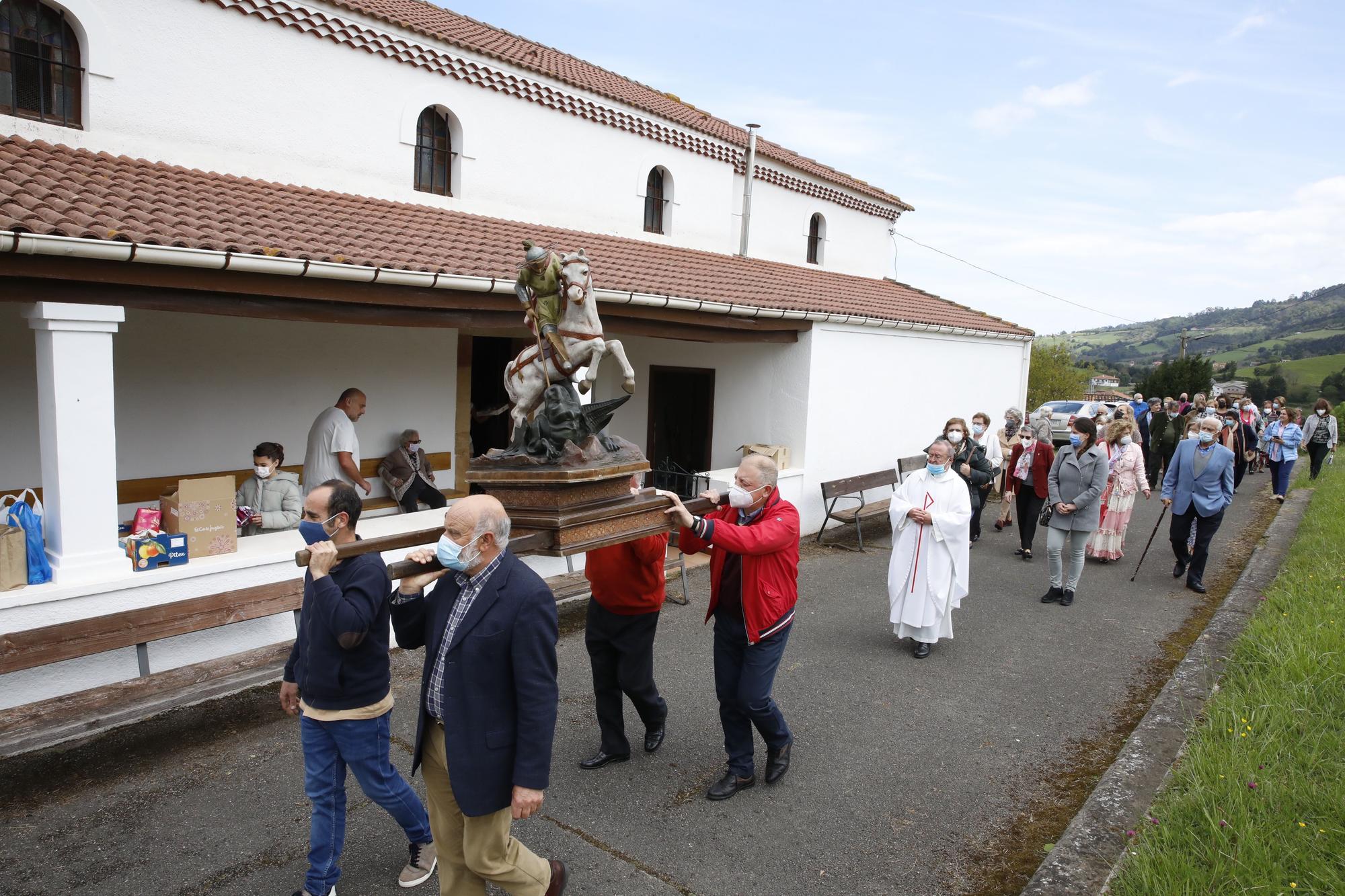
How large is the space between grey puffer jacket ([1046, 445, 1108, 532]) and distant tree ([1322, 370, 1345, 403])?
64.1 metres

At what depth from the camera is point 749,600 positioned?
4.25 meters

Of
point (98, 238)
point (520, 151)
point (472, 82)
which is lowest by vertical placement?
point (98, 238)

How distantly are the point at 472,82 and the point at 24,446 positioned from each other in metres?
6.26

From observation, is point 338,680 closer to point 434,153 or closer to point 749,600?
point 749,600

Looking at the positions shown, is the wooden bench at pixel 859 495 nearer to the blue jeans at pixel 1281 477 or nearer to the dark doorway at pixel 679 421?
the dark doorway at pixel 679 421

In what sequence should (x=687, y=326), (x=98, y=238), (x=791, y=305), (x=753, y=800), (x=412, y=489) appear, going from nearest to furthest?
1. (x=753, y=800)
2. (x=98, y=238)
3. (x=412, y=489)
4. (x=687, y=326)
5. (x=791, y=305)

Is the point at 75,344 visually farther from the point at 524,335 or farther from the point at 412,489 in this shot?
the point at 524,335

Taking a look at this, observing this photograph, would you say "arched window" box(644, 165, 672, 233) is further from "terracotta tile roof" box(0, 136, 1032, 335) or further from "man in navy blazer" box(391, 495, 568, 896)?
"man in navy blazer" box(391, 495, 568, 896)

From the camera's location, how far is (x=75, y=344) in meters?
5.29

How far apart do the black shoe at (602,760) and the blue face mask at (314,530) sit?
2253 mm

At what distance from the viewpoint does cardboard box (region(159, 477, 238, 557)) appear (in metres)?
5.96

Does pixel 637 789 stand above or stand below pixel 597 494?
below

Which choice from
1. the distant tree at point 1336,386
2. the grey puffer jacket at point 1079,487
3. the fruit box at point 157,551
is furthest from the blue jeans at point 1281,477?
the distant tree at point 1336,386

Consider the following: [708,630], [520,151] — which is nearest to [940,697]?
[708,630]
